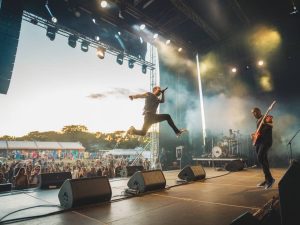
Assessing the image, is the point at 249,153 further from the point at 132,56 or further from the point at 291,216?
the point at 291,216

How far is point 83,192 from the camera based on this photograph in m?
3.28

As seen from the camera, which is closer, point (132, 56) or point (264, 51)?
point (132, 56)

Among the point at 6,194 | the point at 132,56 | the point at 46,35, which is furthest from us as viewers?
the point at 132,56

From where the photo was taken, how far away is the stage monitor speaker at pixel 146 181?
4211 millimetres

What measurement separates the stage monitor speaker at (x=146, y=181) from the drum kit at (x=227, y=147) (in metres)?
7.81

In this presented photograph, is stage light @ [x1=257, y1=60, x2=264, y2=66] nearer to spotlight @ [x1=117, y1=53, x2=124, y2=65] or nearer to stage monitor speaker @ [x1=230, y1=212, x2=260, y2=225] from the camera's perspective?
spotlight @ [x1=117, y1=53, x2=124, y2=65]

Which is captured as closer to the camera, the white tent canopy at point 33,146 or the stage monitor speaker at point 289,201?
the stage monitor speaker at point 289,201

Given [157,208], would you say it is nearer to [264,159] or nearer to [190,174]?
[264,159]

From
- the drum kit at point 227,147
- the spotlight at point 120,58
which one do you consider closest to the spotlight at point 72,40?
the spotlight at point 120,58

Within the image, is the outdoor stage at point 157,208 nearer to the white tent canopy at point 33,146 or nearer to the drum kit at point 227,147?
the drum kit at point 227,147

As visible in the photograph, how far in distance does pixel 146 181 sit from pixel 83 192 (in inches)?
52.0

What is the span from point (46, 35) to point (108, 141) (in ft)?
73.6

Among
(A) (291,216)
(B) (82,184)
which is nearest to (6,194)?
(B) (82,184)

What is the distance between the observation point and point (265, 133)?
4.56 meters
